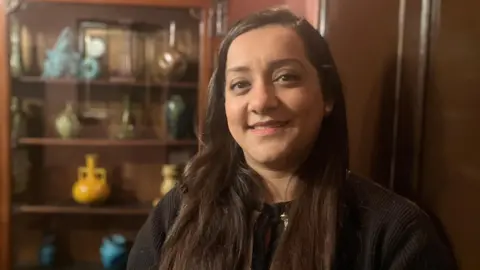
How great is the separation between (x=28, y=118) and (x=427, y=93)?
1.57 metres

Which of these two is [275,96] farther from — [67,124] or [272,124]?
[67,124]

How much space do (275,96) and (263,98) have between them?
0.02m

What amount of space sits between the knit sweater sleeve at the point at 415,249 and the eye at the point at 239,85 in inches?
14.2

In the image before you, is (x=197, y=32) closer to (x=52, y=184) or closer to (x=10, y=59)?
(x=10, y=59)

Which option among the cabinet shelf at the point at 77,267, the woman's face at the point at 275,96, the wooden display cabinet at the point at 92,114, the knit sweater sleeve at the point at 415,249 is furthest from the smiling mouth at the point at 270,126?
the cabinet shelf at the point at 77,267

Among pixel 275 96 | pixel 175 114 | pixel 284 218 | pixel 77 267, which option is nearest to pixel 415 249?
pixel 284 218

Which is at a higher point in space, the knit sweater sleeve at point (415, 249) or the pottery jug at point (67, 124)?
the pottery jug at point (67, 124)

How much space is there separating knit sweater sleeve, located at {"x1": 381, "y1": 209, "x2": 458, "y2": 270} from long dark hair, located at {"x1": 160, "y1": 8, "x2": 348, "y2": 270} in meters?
Result: 0.10

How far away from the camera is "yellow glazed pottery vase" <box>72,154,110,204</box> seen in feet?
7.02

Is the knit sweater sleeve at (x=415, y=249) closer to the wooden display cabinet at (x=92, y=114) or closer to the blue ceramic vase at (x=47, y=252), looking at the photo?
the wooden display cabinet at (x=92, y=114)

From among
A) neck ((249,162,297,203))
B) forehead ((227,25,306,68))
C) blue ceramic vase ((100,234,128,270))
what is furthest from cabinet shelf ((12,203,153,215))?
forehead ((227,25,306,68))

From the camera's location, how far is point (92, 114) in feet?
7.07

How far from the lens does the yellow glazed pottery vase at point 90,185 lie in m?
2.14

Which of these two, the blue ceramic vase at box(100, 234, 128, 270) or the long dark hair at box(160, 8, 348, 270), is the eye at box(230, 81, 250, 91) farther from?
the blue ceramic vase at box(100, 234, 128, 270)
